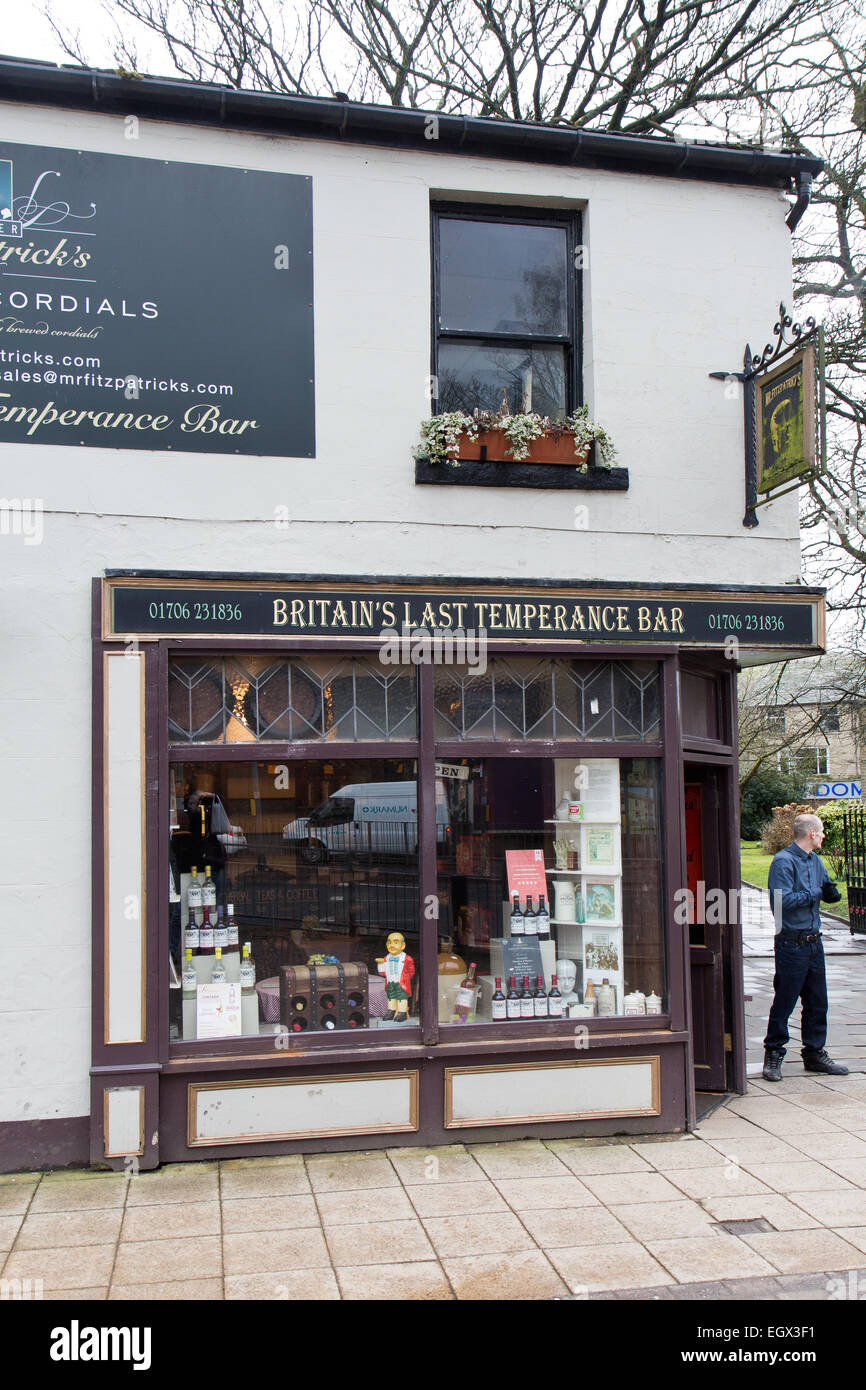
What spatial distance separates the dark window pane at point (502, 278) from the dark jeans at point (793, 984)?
4.80m

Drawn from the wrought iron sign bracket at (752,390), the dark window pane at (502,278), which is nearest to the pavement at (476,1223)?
the wrought iron sign bracket at (752,390)

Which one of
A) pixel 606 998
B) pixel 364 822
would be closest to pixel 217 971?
pixel 364 822

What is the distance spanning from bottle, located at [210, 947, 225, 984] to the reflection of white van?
2.53 ft

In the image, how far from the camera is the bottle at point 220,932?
6.60 metres

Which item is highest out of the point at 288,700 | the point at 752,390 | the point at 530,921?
the point at 752,390

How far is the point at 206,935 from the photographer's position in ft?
21.6

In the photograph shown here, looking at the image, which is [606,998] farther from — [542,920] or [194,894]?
[194,894]

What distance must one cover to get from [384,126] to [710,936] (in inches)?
234

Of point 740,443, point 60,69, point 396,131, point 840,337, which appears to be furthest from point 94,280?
point 840,337

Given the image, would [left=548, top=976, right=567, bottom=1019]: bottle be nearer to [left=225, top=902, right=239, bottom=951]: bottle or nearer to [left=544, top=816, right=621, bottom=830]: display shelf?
[left=544, top=816, right=621, bottom=830]: display shelf

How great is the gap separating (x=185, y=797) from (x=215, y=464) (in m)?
2.01

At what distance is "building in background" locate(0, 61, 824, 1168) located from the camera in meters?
6.25

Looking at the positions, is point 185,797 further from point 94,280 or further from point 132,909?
point 94,280

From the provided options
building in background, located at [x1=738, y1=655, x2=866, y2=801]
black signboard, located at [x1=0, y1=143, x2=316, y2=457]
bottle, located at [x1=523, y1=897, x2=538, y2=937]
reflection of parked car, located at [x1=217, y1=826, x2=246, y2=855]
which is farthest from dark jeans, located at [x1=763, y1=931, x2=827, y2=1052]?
building in background, located at [x1=738, y1=655, x2=866, y2=801]
